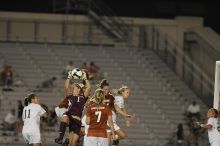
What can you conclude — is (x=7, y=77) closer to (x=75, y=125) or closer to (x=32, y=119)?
(x=32, y=119)

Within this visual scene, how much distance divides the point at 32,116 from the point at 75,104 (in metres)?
1.41

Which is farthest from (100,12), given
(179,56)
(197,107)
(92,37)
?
(197,107)

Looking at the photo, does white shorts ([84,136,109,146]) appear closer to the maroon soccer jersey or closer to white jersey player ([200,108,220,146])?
the maroon soccer jersey

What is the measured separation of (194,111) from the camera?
37344 millimetres

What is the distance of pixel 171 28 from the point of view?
44.6 m

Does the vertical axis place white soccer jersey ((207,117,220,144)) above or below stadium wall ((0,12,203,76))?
below

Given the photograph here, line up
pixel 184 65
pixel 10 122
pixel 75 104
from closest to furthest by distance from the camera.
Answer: pixel 75 104
pixel 10 122
pixel 184 65

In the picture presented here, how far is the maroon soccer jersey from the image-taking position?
21.8 metres

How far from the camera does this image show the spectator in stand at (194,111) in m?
37.3

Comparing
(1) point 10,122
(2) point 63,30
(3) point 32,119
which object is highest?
(2) point 63,30

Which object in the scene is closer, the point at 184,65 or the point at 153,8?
the point at 184,65

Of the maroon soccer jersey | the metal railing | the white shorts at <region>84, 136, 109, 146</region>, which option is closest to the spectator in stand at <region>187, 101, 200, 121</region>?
the metal railing

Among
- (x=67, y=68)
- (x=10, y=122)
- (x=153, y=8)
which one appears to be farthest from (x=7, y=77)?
(x=153, y=8)

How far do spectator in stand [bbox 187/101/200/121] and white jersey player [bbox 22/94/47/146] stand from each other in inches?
612
